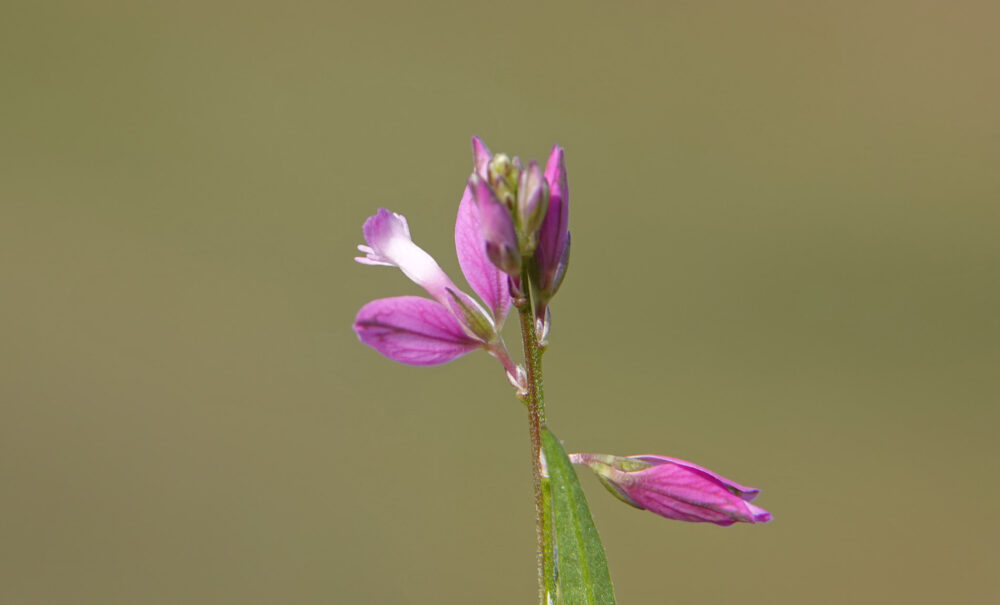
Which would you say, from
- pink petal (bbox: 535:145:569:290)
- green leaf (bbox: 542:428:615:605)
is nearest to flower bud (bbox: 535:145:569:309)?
pink petal (bbox: 535:145:569:290)

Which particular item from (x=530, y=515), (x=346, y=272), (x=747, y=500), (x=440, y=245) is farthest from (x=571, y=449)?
(x=747, y=500)

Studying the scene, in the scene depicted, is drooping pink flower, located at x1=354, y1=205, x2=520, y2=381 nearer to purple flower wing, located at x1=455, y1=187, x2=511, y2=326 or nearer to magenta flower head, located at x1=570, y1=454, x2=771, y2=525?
purple flower wing, located at x1=455, y1=187, x2=511, y2=326

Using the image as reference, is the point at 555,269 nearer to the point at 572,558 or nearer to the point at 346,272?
the point at 572,558

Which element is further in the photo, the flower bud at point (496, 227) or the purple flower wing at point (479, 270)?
the purple flower wing at point (479, 270)

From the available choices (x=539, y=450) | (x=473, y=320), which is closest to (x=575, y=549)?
(x=539, y=450)

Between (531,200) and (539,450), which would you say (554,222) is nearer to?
(531,200)

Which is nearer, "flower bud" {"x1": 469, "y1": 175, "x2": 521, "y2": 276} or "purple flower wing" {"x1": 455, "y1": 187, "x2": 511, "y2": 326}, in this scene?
"flower bud" {"x1": 469, "y1": 175, "x2": 521, "y2": 276}

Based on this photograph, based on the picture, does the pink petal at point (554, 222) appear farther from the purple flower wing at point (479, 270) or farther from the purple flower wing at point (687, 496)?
the purple flower wing at point (687, 496)

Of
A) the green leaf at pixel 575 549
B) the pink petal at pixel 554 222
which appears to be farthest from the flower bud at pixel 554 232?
the green leaf at pixel 575 549

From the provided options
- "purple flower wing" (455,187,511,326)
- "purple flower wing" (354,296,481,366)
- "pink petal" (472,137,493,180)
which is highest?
"pink petal" (472,137,493,180)
